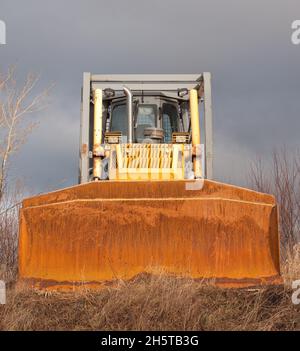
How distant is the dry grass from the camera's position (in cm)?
438

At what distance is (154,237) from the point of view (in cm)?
523

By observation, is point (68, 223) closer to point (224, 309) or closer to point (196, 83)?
point (224, 309)

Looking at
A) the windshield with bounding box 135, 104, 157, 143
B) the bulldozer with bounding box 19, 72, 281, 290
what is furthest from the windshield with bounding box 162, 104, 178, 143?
the bulldozer with bounding box 19, 72, 281, 290

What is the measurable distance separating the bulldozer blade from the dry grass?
0.17 metres

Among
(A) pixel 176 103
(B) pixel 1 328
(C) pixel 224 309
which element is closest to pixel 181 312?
(C) pixel 224 309

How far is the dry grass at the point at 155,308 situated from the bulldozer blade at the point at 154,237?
17cm

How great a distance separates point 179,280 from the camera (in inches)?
196

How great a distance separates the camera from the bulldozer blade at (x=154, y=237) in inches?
203

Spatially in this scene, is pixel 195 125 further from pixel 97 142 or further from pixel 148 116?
pixel 97 142

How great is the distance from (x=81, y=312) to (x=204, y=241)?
136 centimetres

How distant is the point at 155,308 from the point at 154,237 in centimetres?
87

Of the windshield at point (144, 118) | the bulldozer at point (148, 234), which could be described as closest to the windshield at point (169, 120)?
the windshield at point (144, 118)

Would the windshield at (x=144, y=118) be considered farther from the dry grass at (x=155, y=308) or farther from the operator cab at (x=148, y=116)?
the dry grass at (x=155, y=308)

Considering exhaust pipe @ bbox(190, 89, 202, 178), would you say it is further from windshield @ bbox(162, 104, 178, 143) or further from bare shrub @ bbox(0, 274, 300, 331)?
bare shrub @ bbox(0, 274, 300, 331)
